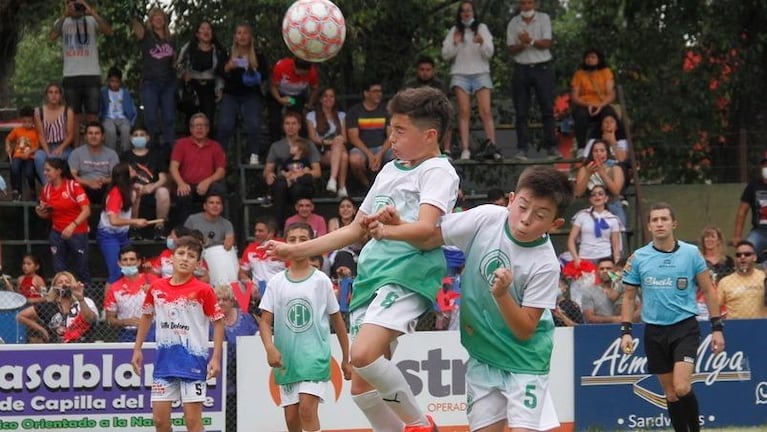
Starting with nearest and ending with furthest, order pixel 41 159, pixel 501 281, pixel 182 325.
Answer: pixel 501 281
pixel 182 325
pixel 41 159

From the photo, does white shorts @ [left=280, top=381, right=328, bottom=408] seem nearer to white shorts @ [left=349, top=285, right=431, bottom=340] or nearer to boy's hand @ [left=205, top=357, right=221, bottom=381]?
boy's hand @ [left=205, top=357, right=221, bottom=381]

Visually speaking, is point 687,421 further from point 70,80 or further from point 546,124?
point 70,80

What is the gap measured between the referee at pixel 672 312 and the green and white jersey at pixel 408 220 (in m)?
3.83

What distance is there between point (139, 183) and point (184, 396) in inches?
245

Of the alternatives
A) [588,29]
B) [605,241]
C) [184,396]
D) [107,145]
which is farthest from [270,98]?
[184,396]

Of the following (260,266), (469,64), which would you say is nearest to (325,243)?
(260,266)

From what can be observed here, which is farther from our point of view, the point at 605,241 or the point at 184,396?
the point at 605,241

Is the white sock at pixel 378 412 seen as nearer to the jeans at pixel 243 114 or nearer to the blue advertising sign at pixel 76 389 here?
the blue advertising sign at pixel 76 389

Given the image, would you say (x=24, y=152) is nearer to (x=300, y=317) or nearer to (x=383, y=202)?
(x=300, y=317)

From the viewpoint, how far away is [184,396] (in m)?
9.98

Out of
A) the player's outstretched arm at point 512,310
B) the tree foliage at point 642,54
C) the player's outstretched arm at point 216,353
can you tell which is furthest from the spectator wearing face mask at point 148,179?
the player's outstretched arm at point 512,310

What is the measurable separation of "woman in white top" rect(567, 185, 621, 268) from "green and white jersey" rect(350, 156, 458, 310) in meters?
8.08

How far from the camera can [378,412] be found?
24.0ft

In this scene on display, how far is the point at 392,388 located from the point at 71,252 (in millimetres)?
8559
